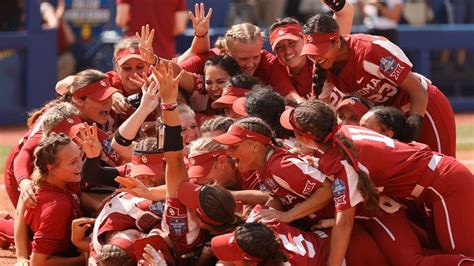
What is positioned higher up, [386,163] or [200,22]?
[200,22]

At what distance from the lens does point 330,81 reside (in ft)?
26.6

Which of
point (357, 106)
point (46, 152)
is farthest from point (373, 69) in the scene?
point (46, 152)

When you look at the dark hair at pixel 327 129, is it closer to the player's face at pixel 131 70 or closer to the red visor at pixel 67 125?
the red visor at pixel 67 125

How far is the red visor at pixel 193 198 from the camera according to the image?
21.6 feet

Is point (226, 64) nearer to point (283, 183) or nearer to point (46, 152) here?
point (46, 152)

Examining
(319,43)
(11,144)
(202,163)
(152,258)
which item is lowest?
(11,144)

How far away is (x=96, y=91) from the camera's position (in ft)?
26.8

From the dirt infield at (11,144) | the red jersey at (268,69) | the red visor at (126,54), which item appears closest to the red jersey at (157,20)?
the dirt infield at (11,144)

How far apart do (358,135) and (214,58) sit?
1.99 metres

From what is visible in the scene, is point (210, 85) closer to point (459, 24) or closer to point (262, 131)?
point (262, 131)

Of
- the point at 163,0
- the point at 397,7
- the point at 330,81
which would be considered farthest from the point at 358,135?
the point at 397,7

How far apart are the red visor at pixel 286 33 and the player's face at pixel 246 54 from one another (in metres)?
0.12

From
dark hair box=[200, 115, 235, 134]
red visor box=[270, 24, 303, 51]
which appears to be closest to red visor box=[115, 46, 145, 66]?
red visor box=[270, 24, 303, 51]

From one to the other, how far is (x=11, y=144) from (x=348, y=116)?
6.68 meters
